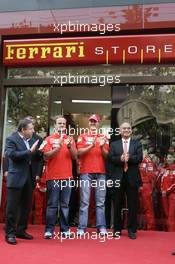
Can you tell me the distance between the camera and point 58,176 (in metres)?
6.41

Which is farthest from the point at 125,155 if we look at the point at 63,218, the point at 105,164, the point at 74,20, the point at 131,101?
the point at 74,20

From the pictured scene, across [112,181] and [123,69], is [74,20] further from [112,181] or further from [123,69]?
[112,181]

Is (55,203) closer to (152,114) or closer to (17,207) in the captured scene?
(17,207)

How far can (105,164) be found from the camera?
6820mm

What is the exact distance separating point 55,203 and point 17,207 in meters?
0.54

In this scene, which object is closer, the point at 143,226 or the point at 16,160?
the point at 16,160

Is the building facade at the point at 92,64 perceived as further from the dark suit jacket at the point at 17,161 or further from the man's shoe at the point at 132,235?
the dark suit jacket at the point at 17,161

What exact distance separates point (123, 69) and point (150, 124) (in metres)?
1.05

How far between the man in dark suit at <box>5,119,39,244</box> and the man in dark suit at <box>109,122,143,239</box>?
1203mm

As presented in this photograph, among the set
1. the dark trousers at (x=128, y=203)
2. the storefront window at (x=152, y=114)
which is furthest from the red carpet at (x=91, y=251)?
the storefront window at (x=152, y=114)

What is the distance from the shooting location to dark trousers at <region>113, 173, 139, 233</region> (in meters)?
6.58

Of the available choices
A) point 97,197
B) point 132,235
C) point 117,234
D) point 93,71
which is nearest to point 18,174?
point 97,197

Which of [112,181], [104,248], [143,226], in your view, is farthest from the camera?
[143,226]

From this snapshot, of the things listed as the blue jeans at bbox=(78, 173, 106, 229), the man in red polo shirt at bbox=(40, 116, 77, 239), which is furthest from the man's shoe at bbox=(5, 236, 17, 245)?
the blue jeans at bbox=(78, 173, 106, 229)
